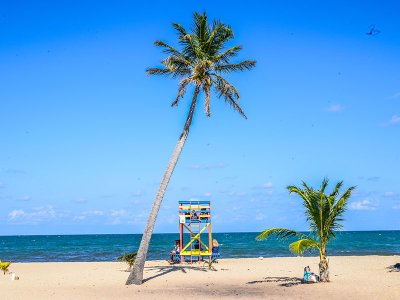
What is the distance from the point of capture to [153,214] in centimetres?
1942

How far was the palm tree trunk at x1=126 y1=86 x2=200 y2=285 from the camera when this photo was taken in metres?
19.3

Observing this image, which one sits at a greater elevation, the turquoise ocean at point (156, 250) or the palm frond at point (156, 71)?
the palm frond at point (156, 71)

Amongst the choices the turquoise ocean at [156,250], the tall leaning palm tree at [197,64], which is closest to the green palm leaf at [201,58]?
the tall leaning palm tree at [197,64]

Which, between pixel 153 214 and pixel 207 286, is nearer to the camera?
pixel 207 286

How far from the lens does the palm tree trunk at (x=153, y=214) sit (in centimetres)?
1928

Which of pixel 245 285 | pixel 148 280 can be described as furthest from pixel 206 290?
pixel 148 280

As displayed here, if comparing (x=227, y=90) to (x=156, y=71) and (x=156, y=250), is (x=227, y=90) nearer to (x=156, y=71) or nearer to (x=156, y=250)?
(x=156, y=71)

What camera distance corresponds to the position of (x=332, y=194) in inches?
759

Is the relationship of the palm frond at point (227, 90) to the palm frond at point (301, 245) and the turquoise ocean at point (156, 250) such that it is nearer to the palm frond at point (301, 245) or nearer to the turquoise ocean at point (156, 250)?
the palm frond at point (301, 245)

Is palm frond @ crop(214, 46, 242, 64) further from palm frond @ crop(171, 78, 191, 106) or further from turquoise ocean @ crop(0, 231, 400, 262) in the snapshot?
turquoise ocean @ crop(0, 231, 400, 262)

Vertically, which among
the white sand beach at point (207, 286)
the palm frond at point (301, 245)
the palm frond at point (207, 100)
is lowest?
the white sand beach at point (207, 286)

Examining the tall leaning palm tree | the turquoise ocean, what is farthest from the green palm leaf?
the turquoise ocean

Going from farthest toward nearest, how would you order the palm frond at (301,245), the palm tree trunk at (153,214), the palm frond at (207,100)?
the palm frond at (207,100), the palm tree trunk at (153,214), the palm frond at (301,245)

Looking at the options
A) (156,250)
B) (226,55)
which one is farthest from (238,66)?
(156,250)
